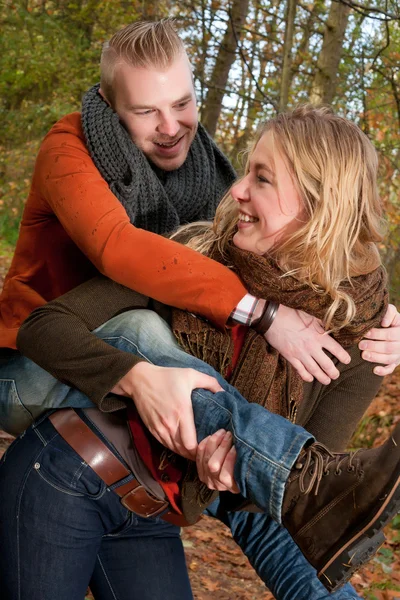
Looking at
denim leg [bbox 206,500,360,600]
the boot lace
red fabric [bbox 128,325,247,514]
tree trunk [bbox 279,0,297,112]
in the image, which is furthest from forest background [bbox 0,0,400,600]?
the boot lace

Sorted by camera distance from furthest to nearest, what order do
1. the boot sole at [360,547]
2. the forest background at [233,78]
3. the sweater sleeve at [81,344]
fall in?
1. the forest background at [233,78]
2. the sweater sleeve at [81,344]
3. the boot sole at [360,547]

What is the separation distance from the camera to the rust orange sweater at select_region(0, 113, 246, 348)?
230cm

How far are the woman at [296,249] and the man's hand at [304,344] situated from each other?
4 cm

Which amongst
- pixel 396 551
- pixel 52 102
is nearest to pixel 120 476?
pixel 396 551

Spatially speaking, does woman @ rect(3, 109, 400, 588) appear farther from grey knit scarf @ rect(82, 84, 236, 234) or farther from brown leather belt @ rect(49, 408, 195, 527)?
grey knit scarf @ rect(82, 84, 236, 234)

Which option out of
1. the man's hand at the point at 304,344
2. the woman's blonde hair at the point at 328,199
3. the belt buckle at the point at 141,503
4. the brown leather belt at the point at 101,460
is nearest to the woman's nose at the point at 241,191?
the woman's blonde hair at the point at 328,199

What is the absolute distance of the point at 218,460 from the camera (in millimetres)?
1994

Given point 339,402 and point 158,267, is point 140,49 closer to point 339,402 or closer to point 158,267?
point 158,267

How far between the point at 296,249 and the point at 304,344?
1.00ft

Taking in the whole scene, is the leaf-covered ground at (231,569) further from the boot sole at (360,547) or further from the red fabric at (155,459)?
the boot sole at (360,547)

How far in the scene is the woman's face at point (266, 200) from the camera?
2383 millimetres

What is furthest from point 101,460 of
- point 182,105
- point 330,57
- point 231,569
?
point 330,57

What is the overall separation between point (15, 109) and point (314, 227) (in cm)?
1164

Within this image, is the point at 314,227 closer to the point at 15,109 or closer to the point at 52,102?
the point at 52,102
